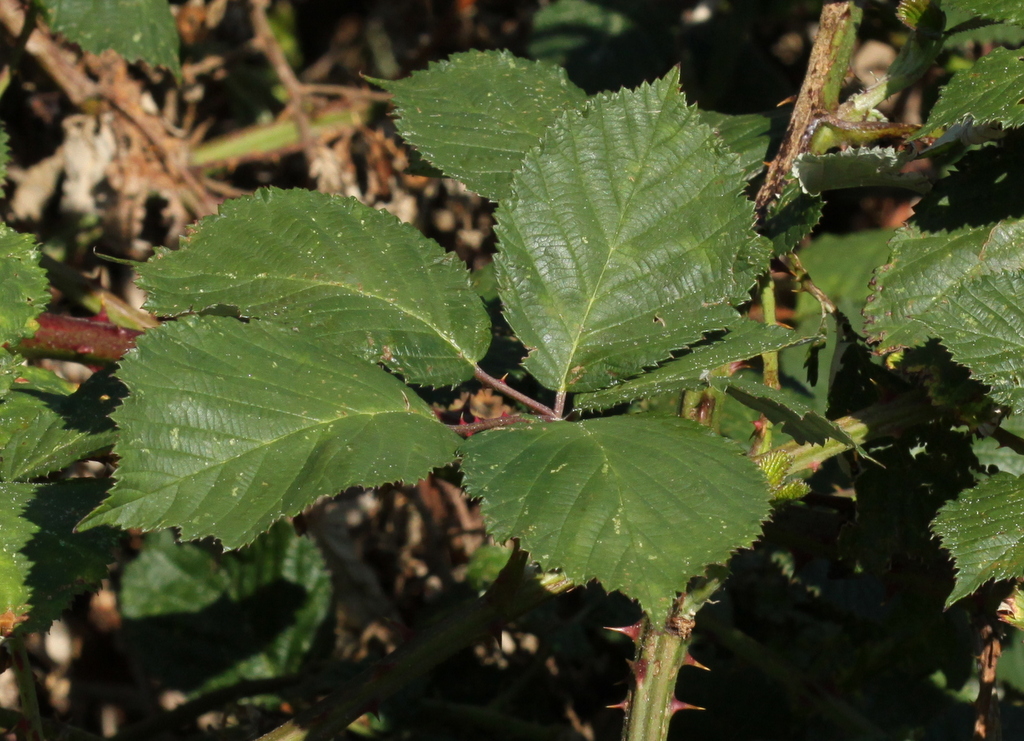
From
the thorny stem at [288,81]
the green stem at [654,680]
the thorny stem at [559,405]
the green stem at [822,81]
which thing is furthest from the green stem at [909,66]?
the thorny stem at [288,81]

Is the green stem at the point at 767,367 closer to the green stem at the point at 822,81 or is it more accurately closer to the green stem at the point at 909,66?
the green stem at the point at 822,81

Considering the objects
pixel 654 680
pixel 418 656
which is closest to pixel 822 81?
pixel 654 680

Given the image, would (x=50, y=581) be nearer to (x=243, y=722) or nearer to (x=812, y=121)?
(x=243, y=722)

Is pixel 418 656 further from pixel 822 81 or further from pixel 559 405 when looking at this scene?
pixel 822 81

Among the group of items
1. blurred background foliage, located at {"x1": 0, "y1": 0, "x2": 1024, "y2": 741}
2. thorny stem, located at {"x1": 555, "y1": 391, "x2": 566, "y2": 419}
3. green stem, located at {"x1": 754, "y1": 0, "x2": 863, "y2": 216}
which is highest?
green stem, located at {"x1": 754, "y1": 0, "x2": 863, "y2": 216}

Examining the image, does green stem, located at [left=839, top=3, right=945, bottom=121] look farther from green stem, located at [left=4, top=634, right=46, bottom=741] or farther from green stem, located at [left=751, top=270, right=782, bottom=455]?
green stem, located at [left=4, top=634, right=46, bottom=741]

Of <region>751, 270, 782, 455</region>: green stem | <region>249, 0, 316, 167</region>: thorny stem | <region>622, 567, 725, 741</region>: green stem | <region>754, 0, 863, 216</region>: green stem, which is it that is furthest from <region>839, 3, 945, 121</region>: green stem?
<region>249, 0, 316, 167</region>: thorny stem

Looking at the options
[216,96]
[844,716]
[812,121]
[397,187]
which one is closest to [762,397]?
[812,121]
